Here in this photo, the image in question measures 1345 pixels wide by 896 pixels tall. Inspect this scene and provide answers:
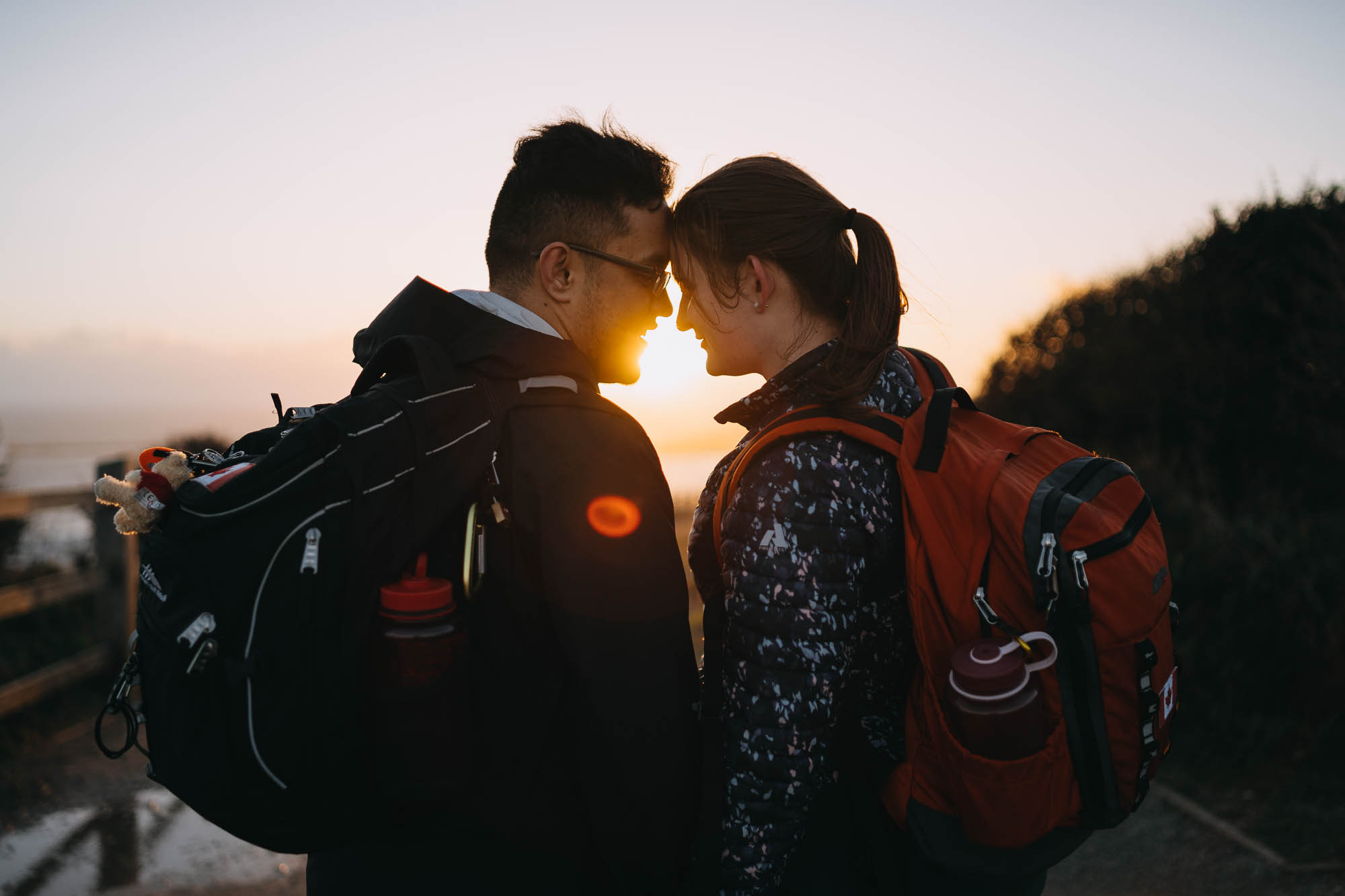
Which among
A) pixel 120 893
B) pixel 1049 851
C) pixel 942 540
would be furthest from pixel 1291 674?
pixel 120 893

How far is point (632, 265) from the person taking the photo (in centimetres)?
225

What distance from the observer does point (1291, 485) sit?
19.3ft

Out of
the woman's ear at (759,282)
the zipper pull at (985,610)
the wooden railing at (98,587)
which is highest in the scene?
the woman's ear at (759,282)

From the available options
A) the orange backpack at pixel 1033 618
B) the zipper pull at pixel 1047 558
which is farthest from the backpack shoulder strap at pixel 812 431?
the zipper pull at pixel 1047 558

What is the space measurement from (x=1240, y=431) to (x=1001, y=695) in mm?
5970

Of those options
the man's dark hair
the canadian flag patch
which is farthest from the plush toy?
the canadian flag patch

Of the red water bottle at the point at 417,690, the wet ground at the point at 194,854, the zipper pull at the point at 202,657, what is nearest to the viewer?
the zipper pull at the point at 202,657

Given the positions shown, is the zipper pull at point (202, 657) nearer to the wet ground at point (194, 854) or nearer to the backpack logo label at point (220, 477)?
the backpack logo label at point (220, 477)

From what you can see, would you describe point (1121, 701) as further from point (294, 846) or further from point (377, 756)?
point (294, 846)

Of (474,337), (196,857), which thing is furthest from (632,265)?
(196,857)

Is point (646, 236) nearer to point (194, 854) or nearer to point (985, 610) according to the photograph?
point (985, 610)

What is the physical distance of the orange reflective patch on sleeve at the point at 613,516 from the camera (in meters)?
1.65

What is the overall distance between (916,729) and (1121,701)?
0.39 metres

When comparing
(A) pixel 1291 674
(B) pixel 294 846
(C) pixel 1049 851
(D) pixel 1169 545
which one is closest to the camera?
(B) pixel 294 846
